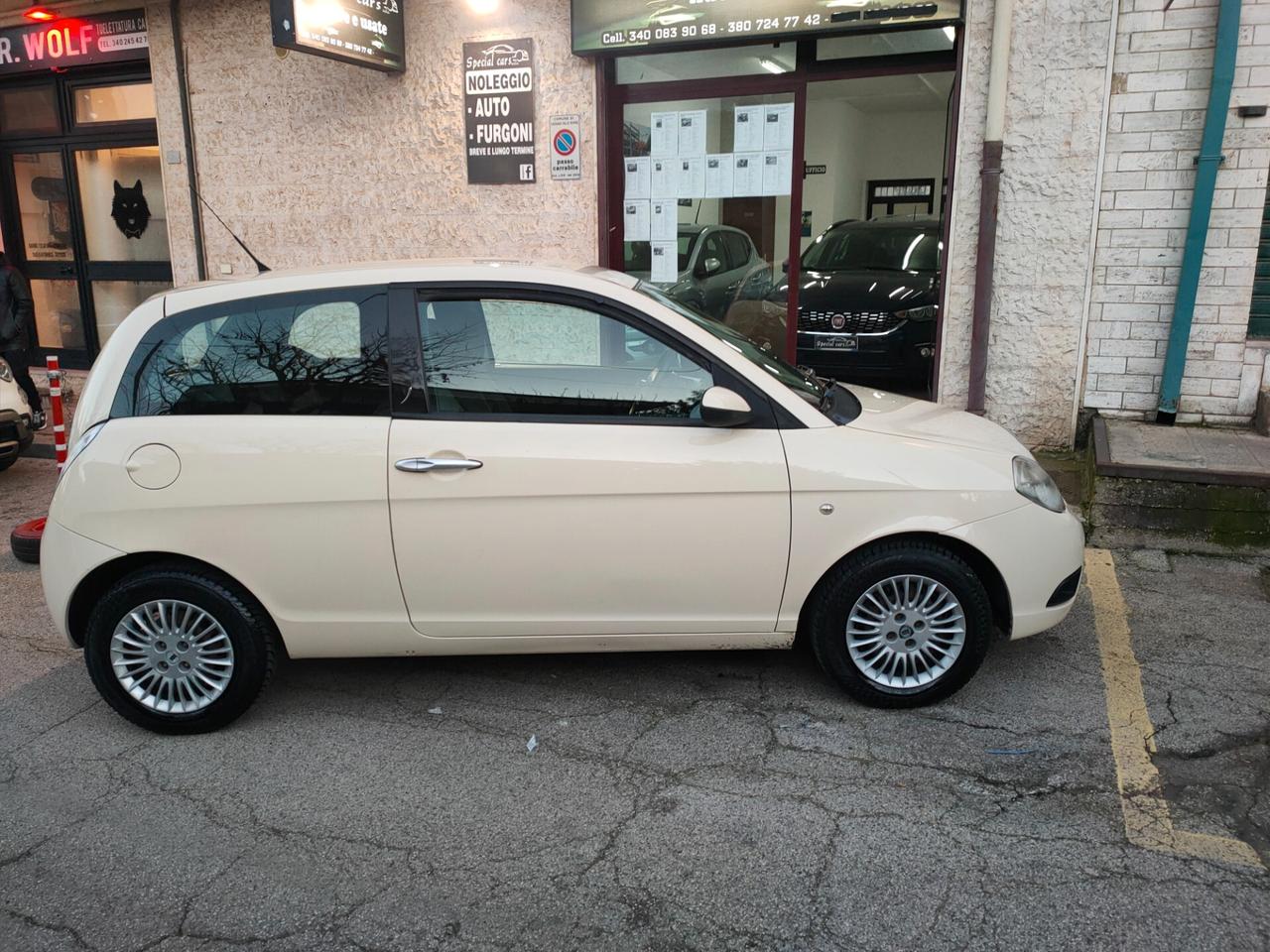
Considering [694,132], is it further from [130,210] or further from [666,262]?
[130,210]

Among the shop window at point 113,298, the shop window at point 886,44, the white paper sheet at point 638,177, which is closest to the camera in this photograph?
the shop window at point 886,44

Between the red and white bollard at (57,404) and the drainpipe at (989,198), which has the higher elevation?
the drainpipe at (989,198)

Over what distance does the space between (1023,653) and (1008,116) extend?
12.9ft

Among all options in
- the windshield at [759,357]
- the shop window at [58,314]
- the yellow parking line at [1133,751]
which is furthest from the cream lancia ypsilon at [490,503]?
the shop window at [58,314]

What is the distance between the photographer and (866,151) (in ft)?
47.6

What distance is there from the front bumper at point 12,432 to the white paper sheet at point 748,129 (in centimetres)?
578

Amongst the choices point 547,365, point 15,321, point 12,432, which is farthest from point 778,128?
point 15,321

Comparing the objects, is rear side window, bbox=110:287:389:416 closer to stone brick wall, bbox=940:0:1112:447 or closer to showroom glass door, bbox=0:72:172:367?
stone brick wall, bbox=940:0:1112:447

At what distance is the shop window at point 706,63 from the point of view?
7.55 metres

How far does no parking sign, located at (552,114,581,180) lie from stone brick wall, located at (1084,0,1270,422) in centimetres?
376

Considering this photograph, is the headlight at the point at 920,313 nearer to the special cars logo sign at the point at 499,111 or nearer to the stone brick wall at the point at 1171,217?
the stone brick wall at the point at 1171,217

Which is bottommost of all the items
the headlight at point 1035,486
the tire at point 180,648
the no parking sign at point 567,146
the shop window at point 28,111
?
the tire at point 180,648

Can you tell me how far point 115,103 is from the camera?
9.82 meters

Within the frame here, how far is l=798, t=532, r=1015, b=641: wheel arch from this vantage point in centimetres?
375
